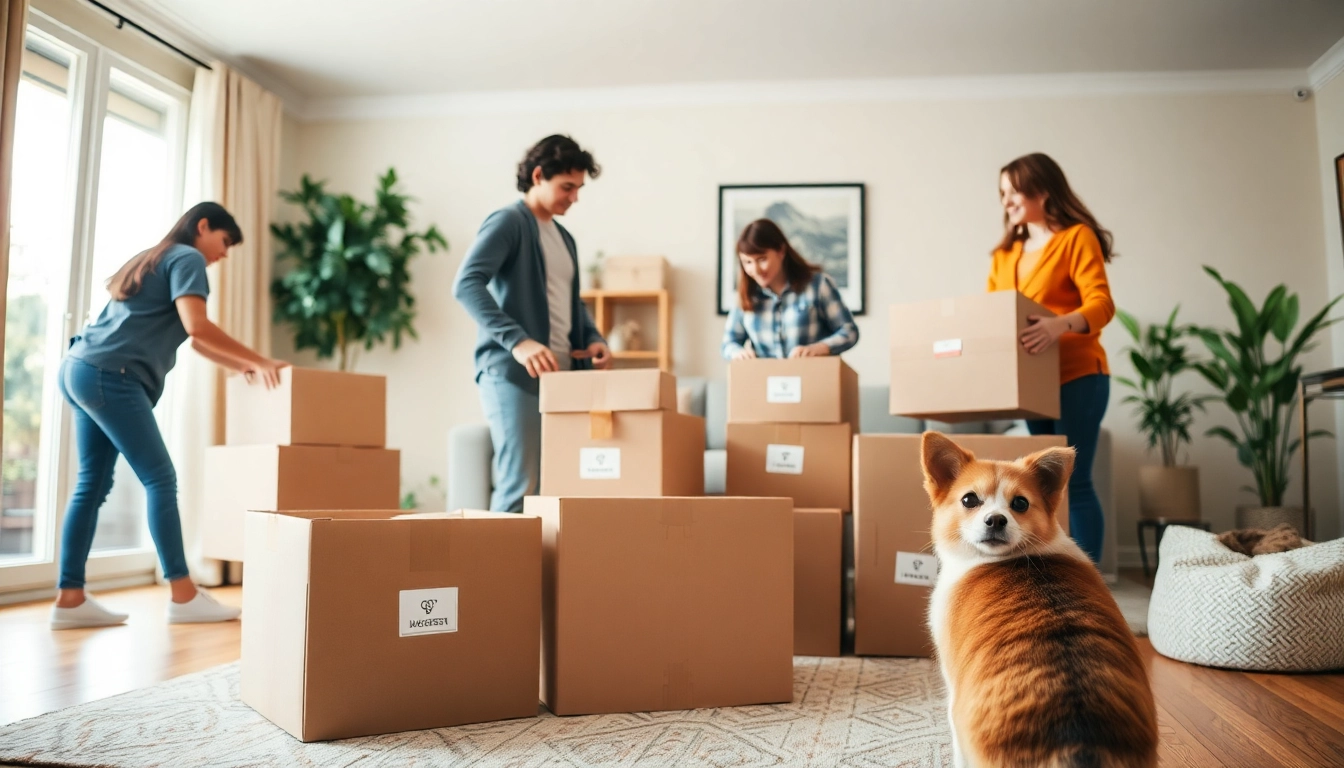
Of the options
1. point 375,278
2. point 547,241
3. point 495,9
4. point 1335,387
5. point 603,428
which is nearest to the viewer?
point 603,428

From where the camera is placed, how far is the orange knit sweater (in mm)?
2219

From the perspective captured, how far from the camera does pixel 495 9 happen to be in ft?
12.1

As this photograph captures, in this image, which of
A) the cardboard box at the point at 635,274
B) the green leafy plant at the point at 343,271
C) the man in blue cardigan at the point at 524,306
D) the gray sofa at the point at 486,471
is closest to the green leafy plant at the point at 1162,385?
the gray sofa at the point at 486,471

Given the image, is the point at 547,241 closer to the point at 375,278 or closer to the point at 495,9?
the point at 495,9

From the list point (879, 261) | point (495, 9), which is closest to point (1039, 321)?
point (879, 261)

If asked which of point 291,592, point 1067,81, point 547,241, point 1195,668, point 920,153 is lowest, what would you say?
point 1195,668

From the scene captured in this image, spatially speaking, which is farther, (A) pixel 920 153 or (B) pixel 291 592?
(A) pixel 920 153

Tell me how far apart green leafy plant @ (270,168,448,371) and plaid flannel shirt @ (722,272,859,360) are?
6.87 feet

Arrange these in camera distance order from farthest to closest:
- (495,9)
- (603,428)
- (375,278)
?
(375,278), (495,9), (603,428)

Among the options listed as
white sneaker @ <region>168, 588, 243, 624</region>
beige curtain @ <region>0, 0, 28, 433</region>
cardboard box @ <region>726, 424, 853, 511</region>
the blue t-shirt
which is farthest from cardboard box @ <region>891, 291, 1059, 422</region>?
beige curtain @ <region>0, 0, 28, 433</region>

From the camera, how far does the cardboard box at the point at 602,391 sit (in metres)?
2.06

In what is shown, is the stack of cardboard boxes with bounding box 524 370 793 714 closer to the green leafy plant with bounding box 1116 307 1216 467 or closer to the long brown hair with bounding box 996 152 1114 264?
the long brown hair with bounding box 996 152 1114 264

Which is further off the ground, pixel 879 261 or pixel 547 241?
pixel 879 261

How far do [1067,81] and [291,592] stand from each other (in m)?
4.16
